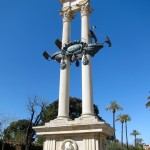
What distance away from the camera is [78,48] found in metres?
15.8

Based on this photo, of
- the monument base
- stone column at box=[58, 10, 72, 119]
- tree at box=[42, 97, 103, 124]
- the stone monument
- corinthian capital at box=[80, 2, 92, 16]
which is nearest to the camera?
the monument base

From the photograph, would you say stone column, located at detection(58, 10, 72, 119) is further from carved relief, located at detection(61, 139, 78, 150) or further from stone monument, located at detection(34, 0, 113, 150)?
carved relief, located at detection(61, 139, 78, 150)

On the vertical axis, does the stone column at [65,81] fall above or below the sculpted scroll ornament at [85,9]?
below

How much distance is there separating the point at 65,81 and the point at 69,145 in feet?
14.8

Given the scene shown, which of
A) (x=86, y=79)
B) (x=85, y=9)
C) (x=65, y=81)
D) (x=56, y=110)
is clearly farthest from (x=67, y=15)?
(x=56, y=110)

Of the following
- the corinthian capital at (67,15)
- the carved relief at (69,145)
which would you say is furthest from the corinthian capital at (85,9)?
the carved relief at (69,145)

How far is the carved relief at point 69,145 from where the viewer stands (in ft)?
41.1

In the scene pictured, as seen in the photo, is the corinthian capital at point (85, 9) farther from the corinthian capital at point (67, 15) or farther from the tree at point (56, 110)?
the tree at point (56, 110)

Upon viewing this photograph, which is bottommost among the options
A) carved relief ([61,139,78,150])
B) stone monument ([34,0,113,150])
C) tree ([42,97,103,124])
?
carved relief ([61,139,78,150])

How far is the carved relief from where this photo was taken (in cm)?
1254

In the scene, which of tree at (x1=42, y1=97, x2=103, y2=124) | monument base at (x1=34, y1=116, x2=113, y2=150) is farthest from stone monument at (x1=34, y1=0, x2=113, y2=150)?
tree at (x1=42, y1=97, x2=103, y2=124)

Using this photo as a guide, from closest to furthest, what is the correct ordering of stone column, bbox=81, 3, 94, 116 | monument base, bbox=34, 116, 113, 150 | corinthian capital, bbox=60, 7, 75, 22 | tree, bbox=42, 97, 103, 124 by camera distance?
monument base, bbox=34, 116, 113, 150, stone column, bbox=81, 3, 94, 116, corinthian capital, bbox=60, 7, 75, 22, tree, bbox=42, 97, 103, 124

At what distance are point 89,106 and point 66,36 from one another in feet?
20.9

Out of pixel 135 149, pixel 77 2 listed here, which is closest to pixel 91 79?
pixel 77 2
